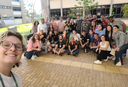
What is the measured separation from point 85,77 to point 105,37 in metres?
2.42

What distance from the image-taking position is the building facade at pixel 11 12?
23.7m

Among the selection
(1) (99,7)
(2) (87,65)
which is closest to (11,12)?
(1) (99,7)

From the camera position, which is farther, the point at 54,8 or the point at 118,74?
the point at 54,8

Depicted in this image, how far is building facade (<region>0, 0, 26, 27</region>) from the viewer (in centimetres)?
2366

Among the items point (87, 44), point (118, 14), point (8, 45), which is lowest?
point (87, 44)

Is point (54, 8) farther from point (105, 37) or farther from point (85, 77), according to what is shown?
point (85, 77)

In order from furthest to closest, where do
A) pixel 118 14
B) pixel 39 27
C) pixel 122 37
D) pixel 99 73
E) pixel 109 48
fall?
pixel 118 14 < pixel 39 27 < pixel 109 48 < pixel 122 37 < pixel 99 73

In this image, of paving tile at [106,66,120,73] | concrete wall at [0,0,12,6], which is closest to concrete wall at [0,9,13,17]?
concrete wall at [0,0,12,6]

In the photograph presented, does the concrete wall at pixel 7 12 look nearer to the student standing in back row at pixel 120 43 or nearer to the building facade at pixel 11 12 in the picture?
the building facade at pixel 11 12

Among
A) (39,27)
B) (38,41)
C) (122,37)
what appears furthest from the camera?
(39,27)

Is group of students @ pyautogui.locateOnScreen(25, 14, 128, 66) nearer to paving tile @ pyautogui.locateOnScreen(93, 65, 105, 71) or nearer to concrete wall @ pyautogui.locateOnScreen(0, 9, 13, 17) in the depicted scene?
paving tile @ pyautogui.locateOnScreen(93, 65, 105, 71)

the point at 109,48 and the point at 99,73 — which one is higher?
the point at 109,48

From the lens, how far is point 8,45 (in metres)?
1.04

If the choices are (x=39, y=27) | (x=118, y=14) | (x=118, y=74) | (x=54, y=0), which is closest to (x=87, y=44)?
(x=118, y=74)
